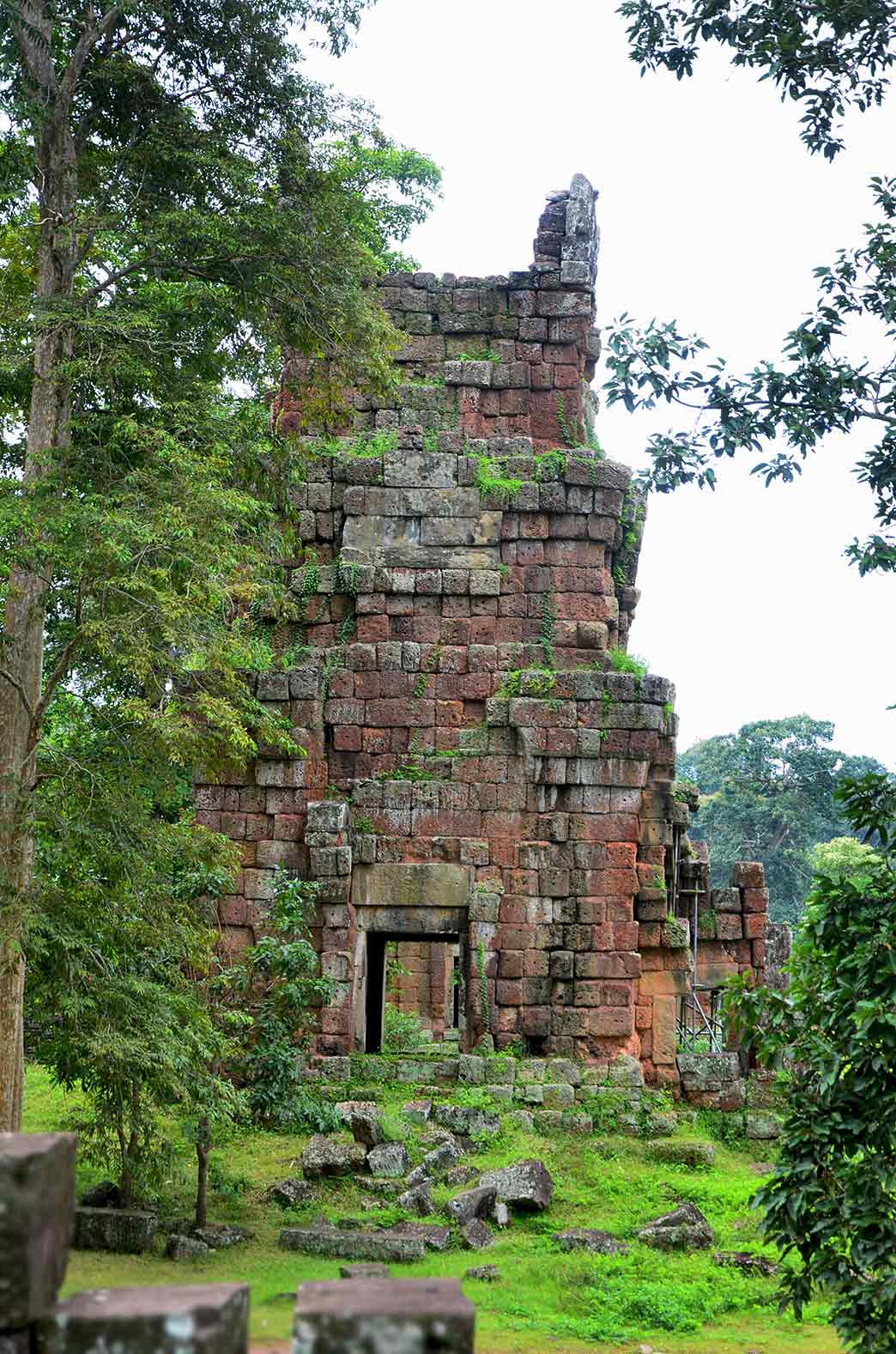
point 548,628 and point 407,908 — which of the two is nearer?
point 407,908

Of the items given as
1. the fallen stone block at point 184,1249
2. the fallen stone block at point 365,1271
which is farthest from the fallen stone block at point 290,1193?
the fallen stone block at point 365,1271

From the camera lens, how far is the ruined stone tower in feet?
48.7

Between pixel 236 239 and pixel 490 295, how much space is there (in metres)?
5.49

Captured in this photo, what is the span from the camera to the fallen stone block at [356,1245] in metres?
10.0

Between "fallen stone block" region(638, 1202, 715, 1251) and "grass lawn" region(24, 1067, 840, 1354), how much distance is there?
133 millimetres

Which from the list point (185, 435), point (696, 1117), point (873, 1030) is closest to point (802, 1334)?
point (873, 1030)

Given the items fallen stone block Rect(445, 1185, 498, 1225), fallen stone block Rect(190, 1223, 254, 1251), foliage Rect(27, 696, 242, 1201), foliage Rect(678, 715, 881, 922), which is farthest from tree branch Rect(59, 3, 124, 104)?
foliage Rect(678, 715, 881, 922)

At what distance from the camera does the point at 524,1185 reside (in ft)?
37.9

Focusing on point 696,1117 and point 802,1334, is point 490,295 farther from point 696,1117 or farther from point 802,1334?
point 802,1334

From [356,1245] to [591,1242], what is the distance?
1793 mm

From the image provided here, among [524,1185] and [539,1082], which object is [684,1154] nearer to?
[539,1082]

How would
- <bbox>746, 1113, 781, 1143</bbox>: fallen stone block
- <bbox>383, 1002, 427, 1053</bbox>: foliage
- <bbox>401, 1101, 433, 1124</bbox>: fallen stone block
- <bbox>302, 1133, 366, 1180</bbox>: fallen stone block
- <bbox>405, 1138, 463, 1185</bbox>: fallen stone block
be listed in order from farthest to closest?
<bbox>383, 1002, 427, 1053</bbox>: foliage → <bbox>746, 1113, 781, 1143</bbox>: fallen stone block → <bbox>401, 1101, 433, 1124</bbox>: fallen stone block → <bbox>302, 1133, 366, 1180</bbox>: fallen stone block → <bbox>405, 1138, 463, 1185</bbox>: fallen stone block

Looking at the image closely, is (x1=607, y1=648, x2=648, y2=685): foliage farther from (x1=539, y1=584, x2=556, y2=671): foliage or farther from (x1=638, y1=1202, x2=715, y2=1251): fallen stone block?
(x1=638, y1=1202, x2=715, y2=1251): fallen stone block

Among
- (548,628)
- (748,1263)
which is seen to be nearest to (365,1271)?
(748,1263)
